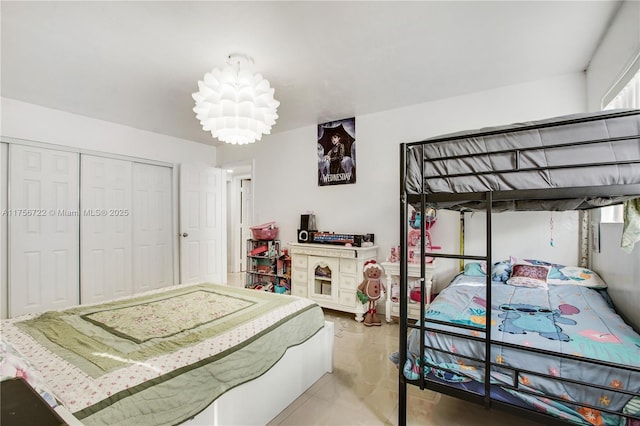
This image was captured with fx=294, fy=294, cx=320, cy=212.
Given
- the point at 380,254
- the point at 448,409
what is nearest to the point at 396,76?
the point at 380,254

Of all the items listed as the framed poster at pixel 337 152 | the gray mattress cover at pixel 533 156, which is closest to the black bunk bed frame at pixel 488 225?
the gray mattress cover at pixel 533 156

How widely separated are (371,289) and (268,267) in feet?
5.86

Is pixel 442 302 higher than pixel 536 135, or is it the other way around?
pixel 536 135

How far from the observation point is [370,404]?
1.94m

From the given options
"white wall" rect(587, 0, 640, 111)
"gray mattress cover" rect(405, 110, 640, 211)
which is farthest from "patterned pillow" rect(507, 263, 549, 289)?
"white wall" rect(587, 0, 640, 111)

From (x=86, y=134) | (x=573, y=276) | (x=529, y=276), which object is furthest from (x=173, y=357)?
(x=86, y=134)

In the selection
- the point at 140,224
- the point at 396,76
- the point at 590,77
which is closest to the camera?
the point at 590,77

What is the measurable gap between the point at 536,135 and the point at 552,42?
156 centimetres

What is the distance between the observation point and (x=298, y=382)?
200 centimetres

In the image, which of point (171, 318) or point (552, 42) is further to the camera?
point (552, 42)

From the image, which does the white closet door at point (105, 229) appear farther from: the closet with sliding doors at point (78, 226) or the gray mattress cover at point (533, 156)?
the gray mattress cover at point (533, 156)

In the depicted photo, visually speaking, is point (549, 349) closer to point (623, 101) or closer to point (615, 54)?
point (623, 101)

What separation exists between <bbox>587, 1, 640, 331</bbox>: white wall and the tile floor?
1.01m

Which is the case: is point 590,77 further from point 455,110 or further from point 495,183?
point 495,183
